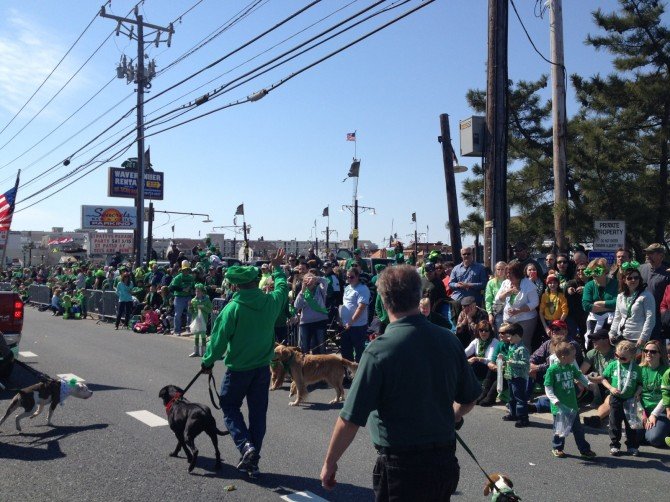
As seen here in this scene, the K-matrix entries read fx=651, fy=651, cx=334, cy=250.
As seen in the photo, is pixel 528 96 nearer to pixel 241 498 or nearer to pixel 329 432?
pixel 329 432

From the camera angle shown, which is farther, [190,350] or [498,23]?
[190,350]

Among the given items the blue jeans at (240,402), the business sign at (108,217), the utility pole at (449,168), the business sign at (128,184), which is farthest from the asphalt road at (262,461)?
the business sign at (108,217)

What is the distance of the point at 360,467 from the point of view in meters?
5.88

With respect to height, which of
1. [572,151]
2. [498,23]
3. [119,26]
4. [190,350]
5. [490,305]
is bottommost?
[190,350]

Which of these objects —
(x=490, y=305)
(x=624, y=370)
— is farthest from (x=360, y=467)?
(x=490, y=305)

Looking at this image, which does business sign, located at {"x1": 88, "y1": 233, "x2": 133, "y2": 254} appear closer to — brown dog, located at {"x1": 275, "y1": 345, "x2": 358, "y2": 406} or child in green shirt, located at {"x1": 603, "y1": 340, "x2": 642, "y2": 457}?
brown dog, located at {"x1": 275, "y1": 345, "x2": 358, "y2": 406}

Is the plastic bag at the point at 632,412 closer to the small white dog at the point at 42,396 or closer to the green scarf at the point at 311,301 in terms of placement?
the green scarf at the point at 311,301

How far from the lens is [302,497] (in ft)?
16.9

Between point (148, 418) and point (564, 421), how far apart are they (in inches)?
180

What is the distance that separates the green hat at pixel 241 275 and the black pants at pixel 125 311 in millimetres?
13826

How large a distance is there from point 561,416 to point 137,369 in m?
7.31

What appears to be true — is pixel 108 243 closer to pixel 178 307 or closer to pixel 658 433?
pixel 178 307

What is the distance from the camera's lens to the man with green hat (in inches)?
631

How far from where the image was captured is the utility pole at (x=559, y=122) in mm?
11828
